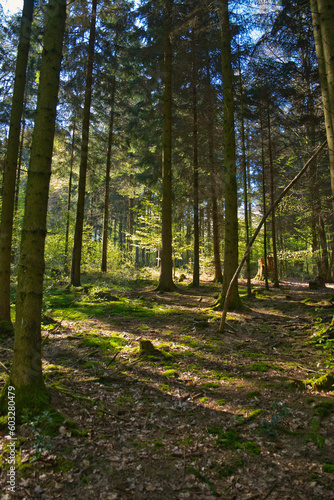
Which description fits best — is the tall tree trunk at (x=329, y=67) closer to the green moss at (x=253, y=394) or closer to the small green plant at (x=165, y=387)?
the green moss at (x=253, y=394)

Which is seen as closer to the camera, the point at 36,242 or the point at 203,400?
the point at 36,242

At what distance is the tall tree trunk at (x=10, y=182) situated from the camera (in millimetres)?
5477

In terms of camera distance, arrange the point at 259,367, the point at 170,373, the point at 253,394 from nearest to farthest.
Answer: the point at 253,394, the point at 170,373, the point at 259,367

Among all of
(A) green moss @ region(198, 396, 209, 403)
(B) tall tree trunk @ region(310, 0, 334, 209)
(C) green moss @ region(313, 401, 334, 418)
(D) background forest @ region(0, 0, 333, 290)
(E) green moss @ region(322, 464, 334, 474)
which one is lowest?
(A) green moss @ region(198, 396, 209, 403)

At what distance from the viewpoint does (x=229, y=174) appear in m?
7.99

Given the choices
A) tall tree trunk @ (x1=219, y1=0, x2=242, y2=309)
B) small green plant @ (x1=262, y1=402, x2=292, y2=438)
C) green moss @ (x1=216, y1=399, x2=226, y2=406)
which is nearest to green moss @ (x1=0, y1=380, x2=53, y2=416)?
green moss @ (x1=216, y1=399, x2=226, y2=406)

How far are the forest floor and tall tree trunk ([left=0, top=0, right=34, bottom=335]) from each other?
0.77 meters

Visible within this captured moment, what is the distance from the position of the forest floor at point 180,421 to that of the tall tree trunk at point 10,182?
769mm

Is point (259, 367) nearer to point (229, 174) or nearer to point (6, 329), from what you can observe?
point (6, 329)

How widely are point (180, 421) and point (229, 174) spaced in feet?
21.5

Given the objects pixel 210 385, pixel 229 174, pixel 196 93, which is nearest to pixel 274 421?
pixel 210 385

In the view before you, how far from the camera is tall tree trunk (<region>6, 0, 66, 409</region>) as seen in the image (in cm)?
286

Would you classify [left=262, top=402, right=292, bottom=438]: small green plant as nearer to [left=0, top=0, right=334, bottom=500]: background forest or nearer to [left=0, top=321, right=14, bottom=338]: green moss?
[left=0, top=0, right=334, bottom=500]: background forest

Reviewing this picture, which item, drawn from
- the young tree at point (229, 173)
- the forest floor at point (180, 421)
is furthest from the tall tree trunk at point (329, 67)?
the young tree at point (229, 173)
